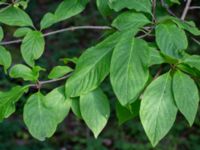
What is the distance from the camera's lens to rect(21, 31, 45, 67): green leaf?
1.17 metres

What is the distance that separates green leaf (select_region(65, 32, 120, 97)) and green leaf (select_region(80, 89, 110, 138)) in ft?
0.11

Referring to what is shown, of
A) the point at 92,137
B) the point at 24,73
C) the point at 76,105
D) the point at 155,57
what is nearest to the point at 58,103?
the point at 76,105

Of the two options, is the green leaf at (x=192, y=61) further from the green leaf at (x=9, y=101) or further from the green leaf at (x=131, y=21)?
the green leaf at (x=9, y=101)

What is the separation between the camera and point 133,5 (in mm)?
1111

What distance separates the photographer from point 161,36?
3.33 ft

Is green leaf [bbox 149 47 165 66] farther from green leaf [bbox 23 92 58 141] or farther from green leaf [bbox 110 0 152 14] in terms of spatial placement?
green leaf [bbox 23 92 58 141]

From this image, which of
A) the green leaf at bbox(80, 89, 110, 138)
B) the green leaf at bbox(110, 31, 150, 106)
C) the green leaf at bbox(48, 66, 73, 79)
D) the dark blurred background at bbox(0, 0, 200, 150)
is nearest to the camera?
the green leaf at bbox(110, 31, 150, 106)

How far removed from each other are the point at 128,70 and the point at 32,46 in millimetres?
315

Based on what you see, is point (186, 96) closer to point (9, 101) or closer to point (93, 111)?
point (93, 111)

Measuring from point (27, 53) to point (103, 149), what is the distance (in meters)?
2.48

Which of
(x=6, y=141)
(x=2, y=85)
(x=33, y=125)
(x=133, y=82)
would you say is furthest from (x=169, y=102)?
(x=2, y=85)

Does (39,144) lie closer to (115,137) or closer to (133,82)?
(115,137)

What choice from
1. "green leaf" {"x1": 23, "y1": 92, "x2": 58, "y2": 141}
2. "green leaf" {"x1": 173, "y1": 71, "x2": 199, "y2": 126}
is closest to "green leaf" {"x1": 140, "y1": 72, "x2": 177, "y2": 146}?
"green leaf" {"x1": 173, "y1": 71, "x2": 199, "y2": 126}

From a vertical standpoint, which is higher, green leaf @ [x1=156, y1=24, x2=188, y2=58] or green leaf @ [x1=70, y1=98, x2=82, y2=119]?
green leaf @ [x1=156, y1=24, x2=188, y2=58]
